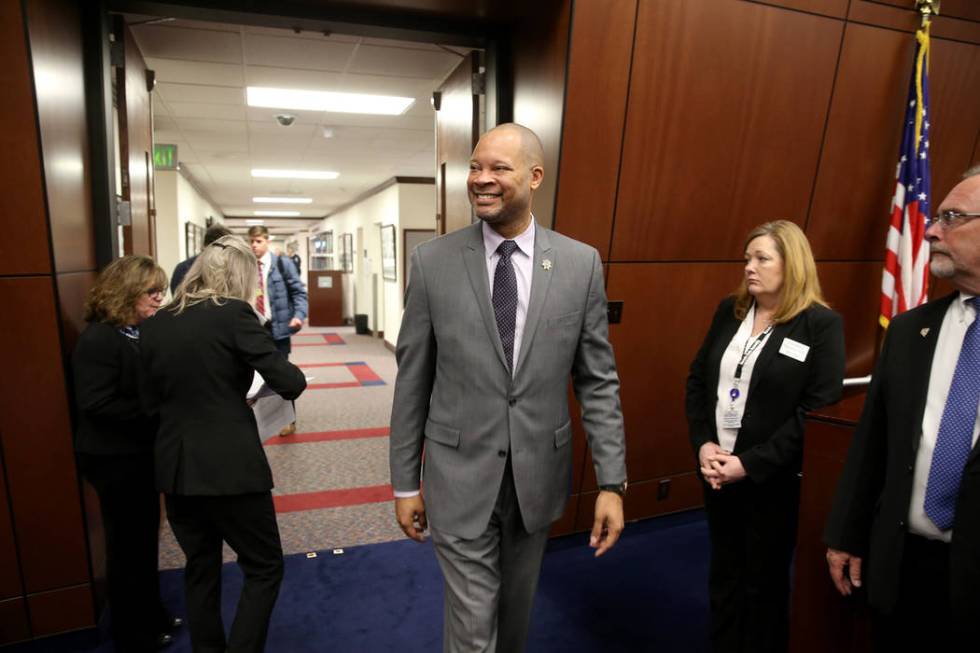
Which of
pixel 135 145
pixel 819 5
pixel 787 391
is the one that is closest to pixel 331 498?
pixel 135 145

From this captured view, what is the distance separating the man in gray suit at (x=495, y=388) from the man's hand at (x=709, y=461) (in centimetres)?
60

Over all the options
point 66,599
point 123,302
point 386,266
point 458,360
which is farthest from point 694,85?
point 386,266

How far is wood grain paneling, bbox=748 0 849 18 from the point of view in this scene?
115 inches

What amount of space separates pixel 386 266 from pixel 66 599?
8.38 metres

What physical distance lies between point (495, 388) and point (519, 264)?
35cm

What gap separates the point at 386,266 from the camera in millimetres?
10406

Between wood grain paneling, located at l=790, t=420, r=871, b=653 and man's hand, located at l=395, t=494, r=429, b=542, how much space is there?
47.5 inches

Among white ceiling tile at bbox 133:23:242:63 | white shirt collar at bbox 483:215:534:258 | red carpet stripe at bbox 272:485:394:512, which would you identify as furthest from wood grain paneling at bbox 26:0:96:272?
red carpet stripe at bbox 272:485:394:512

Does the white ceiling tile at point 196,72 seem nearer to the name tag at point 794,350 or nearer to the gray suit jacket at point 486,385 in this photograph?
the gray suit jacket at point 486,385

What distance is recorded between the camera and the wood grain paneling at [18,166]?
194 cm

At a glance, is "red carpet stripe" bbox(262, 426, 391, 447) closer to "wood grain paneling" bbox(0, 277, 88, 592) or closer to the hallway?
the hallway

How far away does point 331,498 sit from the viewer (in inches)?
145

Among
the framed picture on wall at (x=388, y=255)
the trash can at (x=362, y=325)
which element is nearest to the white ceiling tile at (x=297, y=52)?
the framed picture on wall at (x=388, y=255)

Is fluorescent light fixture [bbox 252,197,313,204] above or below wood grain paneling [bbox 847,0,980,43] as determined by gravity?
below
